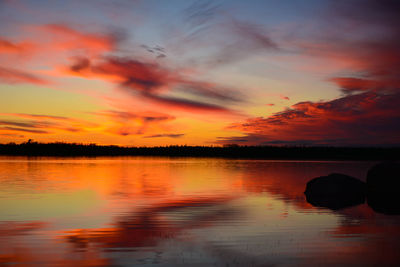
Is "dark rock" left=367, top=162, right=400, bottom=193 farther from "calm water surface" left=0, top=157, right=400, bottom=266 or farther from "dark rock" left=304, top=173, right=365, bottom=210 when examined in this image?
"calm water surface" left=0, top=157, right=400, bottom=266

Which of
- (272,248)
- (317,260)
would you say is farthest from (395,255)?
(272,248)

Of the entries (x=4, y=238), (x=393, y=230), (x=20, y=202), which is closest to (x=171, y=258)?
(x=4, y=238)

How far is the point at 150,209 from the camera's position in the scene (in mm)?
19750

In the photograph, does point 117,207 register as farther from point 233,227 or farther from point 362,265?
point 362,265

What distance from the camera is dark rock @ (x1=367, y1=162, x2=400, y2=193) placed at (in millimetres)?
27031

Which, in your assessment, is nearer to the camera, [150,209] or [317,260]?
[317,260]

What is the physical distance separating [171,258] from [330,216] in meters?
10.2

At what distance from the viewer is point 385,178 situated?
90.5ft

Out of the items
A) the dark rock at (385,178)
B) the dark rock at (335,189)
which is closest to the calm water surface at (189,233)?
the dark rock at (335,189)

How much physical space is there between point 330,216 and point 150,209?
8.91m

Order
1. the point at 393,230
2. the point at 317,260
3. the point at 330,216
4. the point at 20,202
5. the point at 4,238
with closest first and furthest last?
the point at 317,260 < the point at 4,238 < the point at 393,230 < the point at 330,216 < the point at 20,202

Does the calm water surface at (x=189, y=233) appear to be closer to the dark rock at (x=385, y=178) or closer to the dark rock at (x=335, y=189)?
the dark rock at (x=335, y=189)

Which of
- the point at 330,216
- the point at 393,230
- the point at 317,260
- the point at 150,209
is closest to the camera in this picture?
the point at 317,260

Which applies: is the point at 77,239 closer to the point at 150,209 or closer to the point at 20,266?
the point at 20,266
